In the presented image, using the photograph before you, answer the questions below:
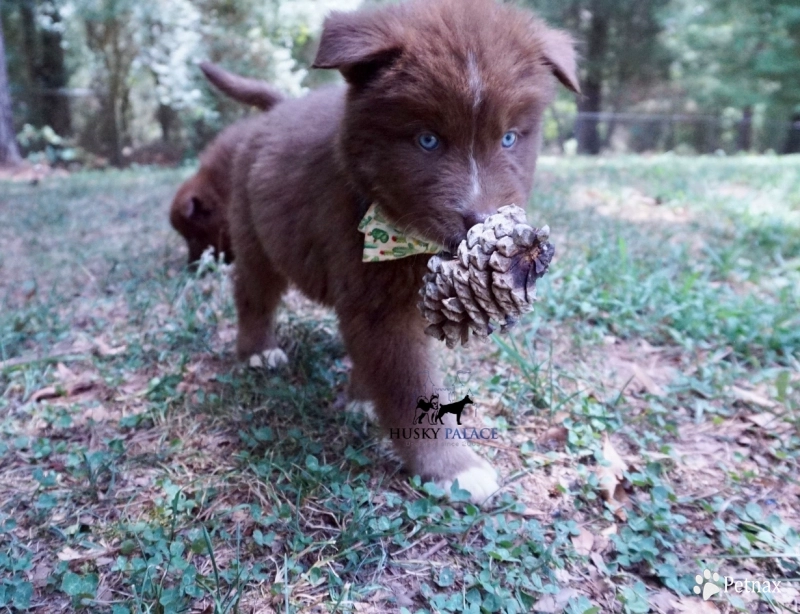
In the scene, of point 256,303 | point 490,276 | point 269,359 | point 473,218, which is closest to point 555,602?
point 490,276

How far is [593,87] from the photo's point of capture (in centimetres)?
1925

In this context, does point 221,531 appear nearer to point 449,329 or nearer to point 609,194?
point 449,329

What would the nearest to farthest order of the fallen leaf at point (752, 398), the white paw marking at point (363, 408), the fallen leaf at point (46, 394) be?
the white paw marking at point (363, 408), the fallen leaf at point (752, 398), the fallen leaf at point (46, 394)

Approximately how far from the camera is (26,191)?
30.6ft

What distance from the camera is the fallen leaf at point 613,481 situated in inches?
97.7

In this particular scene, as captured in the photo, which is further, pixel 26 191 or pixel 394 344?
pixel 26 191

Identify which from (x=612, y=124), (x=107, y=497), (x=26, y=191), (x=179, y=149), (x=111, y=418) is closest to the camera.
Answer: (x=107, y=497)

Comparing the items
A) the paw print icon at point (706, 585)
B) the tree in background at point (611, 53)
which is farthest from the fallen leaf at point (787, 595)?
the tree in background at point (611, 53)

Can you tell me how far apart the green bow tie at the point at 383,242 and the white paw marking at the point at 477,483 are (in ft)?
2.98

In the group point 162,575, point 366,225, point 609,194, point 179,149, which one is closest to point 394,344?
point 366,225

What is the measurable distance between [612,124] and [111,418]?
65.3 feet

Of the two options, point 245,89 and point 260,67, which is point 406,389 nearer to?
point 245,89

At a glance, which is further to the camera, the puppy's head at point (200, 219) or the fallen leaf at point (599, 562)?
the puppy's head at point (200, 219)

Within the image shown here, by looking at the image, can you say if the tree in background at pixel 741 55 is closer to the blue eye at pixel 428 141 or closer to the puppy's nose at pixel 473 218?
the blue eye at pixel 428 141
